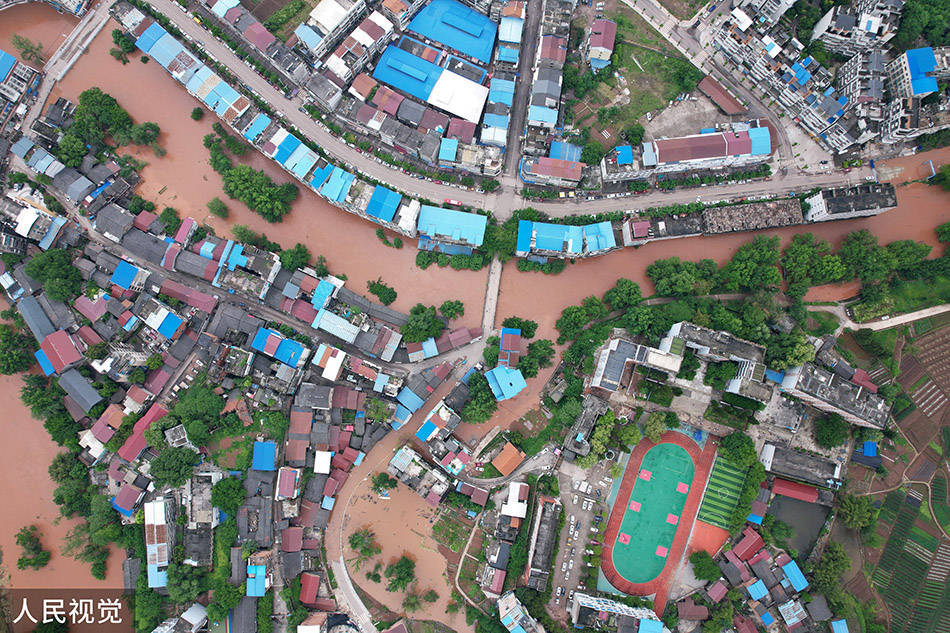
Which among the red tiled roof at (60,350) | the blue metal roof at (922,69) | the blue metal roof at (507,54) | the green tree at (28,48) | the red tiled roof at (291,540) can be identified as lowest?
the red tiled roof at (291,540)

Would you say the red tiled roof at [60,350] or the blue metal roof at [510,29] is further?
the blue metal roof at [510,29]

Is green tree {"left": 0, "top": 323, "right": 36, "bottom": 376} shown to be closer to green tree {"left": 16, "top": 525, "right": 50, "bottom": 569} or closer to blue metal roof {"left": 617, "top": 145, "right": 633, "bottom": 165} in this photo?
green tree {"left": 16, "top": 525, "right": 50, "bottom": 569}

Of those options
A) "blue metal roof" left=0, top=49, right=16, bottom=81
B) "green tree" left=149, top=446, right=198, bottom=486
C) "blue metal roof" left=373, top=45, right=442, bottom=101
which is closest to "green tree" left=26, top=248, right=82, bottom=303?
"green tree" left=149, top=446, right=198, bottom=486

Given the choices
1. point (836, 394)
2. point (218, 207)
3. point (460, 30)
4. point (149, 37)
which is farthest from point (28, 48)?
point (836, 394)

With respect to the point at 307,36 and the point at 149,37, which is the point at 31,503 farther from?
the point at 307,36

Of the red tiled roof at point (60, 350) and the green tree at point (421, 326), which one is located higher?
the green tree at point (421, 326)

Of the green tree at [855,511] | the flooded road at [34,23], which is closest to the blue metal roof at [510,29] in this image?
the flooded road at [34,23]

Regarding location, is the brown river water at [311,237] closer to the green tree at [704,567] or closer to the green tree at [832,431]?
the green tree at [832,431]
